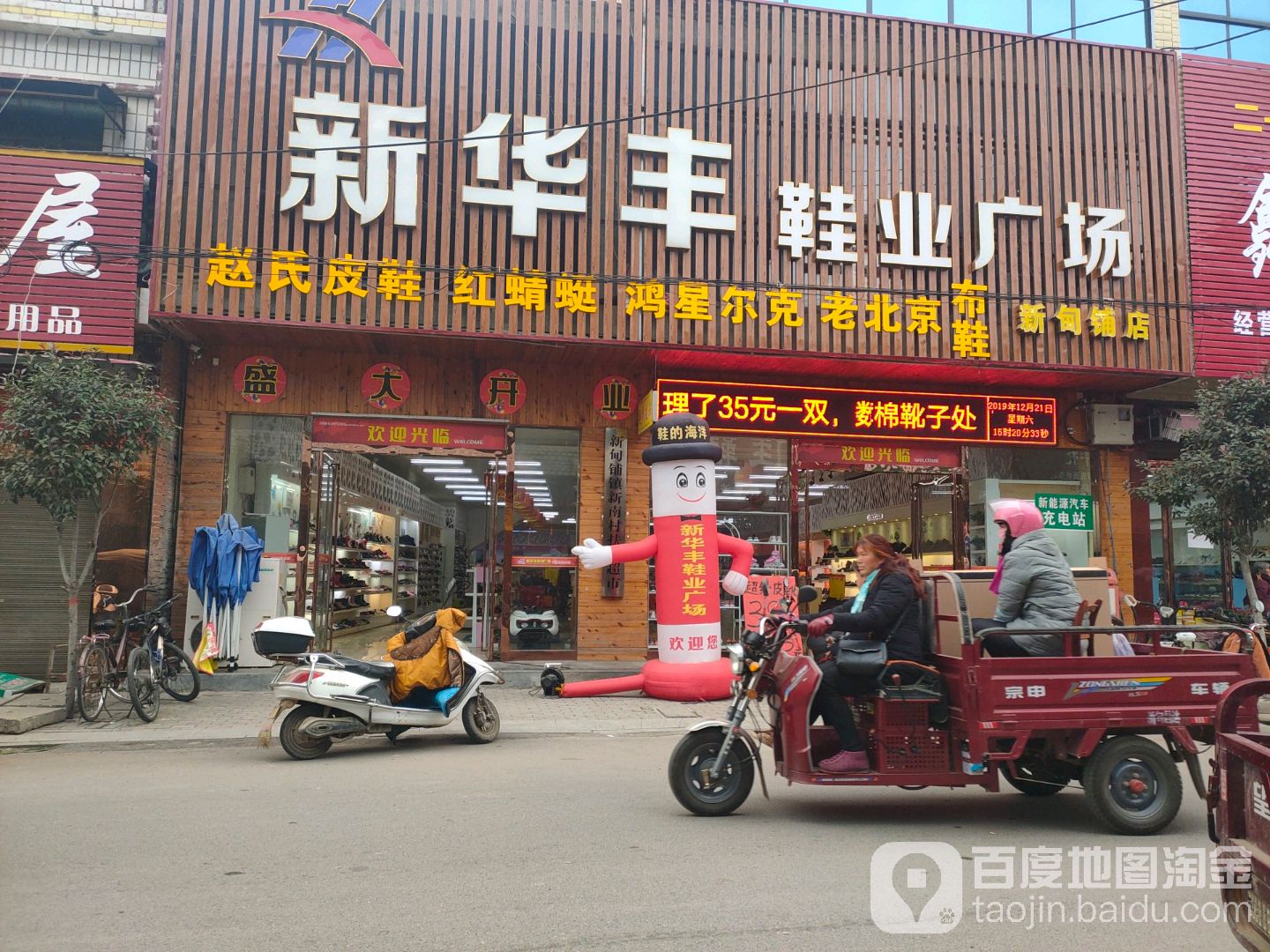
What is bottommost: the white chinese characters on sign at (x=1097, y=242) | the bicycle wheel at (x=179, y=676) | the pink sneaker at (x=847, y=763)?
the bicycle wheel at (x=179, y=676)

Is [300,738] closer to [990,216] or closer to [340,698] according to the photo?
[340,698]

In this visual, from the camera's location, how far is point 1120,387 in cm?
1525

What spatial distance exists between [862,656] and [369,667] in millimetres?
4811

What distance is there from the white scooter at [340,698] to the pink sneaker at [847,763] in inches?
163

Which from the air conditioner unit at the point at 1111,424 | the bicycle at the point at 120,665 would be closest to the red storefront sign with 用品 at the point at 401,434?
the bicycle at the point at 120,665

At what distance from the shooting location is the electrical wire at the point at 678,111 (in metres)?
12.4

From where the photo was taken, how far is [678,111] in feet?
43.1

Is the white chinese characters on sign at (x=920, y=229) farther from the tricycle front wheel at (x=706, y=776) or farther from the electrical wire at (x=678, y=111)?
the tricycle front wheel at (x=706, y=776)

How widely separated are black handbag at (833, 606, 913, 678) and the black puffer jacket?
0.13 feet

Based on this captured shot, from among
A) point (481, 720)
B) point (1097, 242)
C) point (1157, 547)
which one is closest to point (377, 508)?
point (481, 720)

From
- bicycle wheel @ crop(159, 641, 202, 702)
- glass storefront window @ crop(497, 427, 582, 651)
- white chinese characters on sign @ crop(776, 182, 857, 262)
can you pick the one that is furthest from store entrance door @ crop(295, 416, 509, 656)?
white chinese characters on sign @ crop(776, 182, 857, 262)

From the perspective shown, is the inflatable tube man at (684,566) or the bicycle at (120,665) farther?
the inflatable tube man at (684,566)

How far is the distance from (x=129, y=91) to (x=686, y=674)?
37.7 feet

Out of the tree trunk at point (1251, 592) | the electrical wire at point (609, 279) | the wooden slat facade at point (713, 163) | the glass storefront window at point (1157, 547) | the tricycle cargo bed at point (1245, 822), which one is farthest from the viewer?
the glass storefront window at point (1157, 547)
